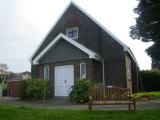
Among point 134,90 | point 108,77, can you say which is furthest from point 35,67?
point 134,90

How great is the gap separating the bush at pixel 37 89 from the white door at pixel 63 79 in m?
1.11

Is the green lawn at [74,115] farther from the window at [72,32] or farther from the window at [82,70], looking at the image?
the window at [72,32]

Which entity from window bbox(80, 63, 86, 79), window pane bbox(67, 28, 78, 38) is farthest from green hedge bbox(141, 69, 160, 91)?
window bbox(80, 63, 86, 79)

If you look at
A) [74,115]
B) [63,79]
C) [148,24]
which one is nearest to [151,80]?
[63,79]

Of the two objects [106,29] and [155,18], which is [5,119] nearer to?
[155,18]

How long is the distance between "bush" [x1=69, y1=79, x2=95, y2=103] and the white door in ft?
10.2

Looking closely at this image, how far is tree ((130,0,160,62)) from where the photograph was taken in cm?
1941

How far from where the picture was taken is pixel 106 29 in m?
25.5

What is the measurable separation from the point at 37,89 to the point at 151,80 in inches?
573

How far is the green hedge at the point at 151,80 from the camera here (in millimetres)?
32469

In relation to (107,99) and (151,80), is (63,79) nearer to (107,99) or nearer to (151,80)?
(107,99)

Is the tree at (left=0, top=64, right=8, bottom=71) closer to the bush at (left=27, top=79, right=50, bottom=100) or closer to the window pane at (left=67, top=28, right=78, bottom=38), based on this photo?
the window pane at (left=67, top=28, right=78, bottom=38)

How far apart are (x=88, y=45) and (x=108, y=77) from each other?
3470 mm

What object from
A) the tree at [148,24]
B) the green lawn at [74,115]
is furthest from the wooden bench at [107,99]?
the tree at [148,24]
